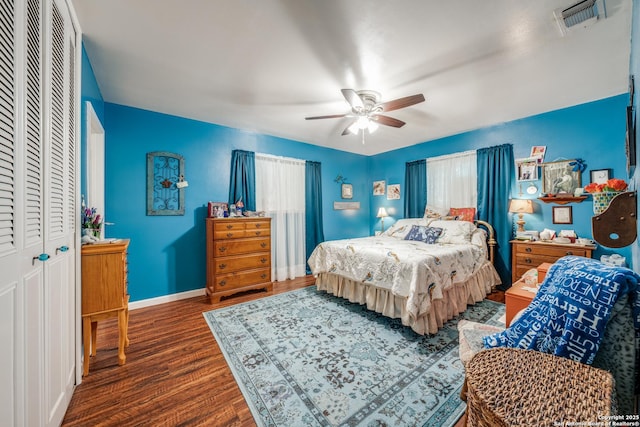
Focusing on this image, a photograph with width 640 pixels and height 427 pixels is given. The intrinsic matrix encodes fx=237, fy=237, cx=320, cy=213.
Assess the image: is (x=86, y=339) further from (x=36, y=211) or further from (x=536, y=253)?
(x=536, y=253)

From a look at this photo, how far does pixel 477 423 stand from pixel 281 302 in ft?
8.63

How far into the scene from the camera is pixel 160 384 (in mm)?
1699

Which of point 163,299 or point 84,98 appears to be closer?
point 84,98

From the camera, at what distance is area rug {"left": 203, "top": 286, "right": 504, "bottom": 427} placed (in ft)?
4.75

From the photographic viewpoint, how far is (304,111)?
317 centimetres

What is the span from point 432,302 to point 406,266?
44 centimetres

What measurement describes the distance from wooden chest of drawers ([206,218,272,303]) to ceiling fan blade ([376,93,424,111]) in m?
2.26

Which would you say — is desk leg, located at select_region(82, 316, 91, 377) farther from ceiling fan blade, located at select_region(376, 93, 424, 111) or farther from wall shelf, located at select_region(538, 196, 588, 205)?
wall shelf, located at select_region(538, 196, 588, 205)

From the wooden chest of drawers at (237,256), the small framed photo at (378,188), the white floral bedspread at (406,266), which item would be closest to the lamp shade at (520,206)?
the white floral bedspread at (406,266)

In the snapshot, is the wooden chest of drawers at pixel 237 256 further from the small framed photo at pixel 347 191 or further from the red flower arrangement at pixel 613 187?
the red flower arrangement at pixel 613 187

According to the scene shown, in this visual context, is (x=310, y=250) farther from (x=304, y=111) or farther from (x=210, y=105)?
(x=210, y=105)

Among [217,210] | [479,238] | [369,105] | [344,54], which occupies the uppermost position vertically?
[344,54]

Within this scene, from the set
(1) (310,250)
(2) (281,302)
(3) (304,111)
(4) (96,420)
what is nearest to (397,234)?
(1) (310,250)

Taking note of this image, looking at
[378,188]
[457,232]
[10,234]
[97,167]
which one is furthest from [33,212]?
[378,188]
